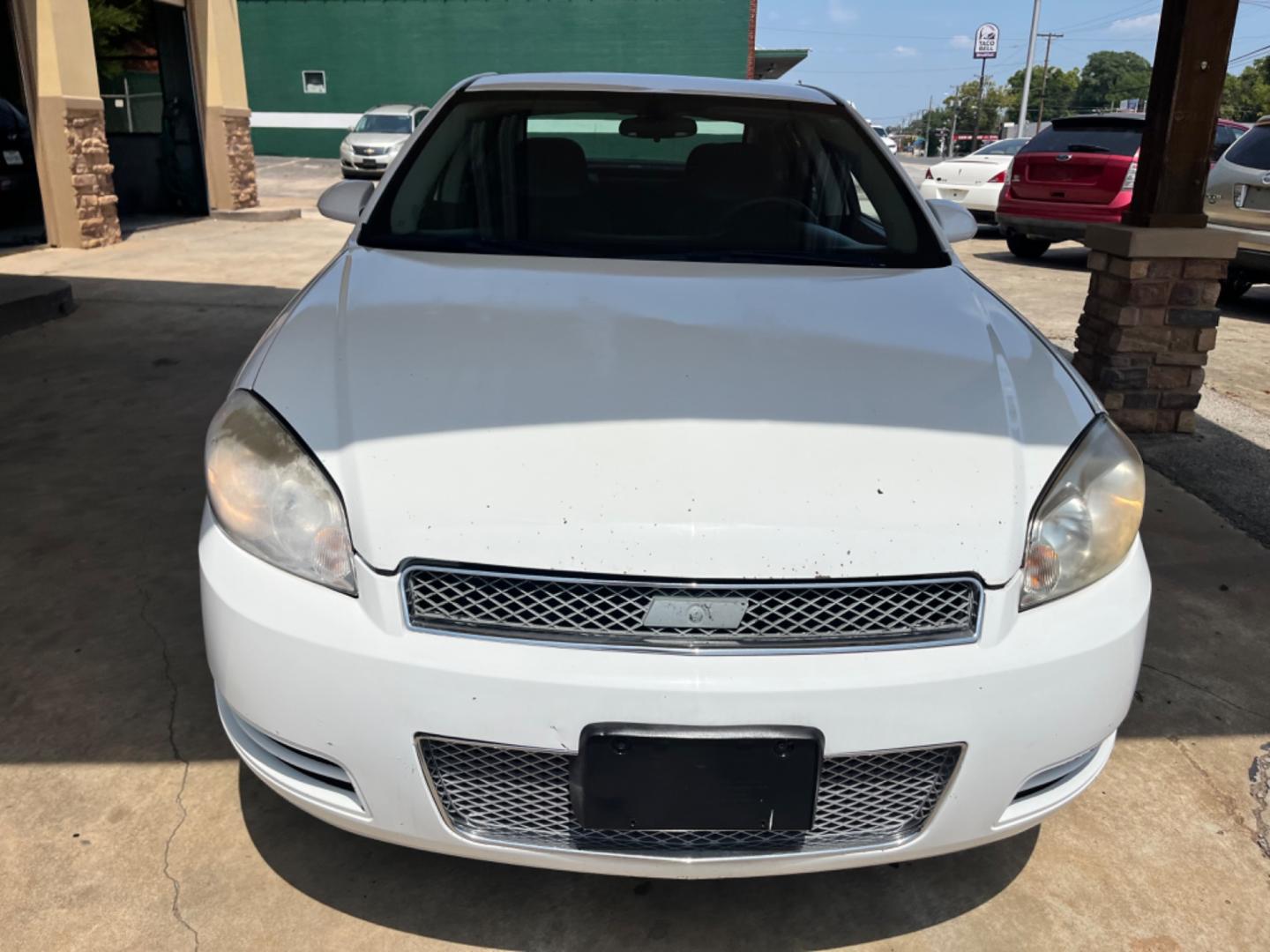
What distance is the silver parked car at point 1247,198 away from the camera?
7500mm

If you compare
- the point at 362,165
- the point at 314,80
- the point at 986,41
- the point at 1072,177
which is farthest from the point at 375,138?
the point at 986,41

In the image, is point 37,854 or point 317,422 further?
point 37,854

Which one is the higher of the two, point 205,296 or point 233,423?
point 233,423

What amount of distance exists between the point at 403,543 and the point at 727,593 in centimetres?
50

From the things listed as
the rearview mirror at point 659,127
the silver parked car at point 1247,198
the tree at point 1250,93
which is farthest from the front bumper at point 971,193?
the tree at point 1250,93

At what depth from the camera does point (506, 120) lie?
3.13m

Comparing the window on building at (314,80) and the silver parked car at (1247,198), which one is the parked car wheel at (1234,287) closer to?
the silver parked car at (1247,198)

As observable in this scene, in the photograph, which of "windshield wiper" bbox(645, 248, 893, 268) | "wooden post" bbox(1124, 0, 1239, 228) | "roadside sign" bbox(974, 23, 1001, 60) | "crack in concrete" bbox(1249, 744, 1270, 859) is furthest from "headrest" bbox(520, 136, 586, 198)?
"roadside sign" bbox(974, 23, 1001, 60)

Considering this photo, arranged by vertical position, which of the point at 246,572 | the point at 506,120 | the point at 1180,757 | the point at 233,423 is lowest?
the point at 1180,757

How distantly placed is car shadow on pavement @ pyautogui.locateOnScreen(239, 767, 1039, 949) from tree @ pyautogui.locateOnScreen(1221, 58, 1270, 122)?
8525 cm

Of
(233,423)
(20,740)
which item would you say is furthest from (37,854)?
(233,423)

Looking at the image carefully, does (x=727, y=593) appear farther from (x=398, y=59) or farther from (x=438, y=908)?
(x=398, y=59)

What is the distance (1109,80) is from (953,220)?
141 m

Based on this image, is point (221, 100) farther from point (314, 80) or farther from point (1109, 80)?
point (1109, 80)
